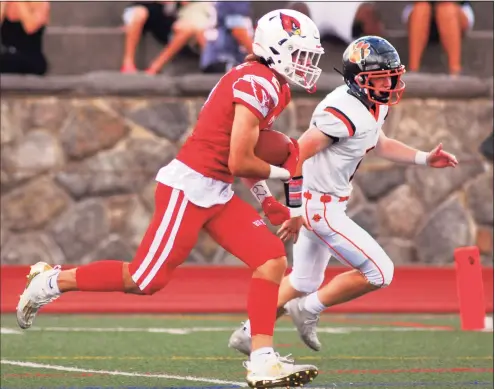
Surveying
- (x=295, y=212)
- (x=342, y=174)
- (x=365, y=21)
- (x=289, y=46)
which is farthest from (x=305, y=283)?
(x=365, y=21)

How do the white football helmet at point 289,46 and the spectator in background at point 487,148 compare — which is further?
the spectator in background at point 487,148

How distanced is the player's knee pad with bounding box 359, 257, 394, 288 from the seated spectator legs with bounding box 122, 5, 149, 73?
18.0ft

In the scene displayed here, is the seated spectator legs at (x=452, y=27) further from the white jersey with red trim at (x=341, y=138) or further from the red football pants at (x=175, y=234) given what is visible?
the red football pants at (x=175, y=234)

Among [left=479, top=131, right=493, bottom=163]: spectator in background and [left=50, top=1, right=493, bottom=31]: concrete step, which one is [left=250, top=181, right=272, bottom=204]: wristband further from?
[left=479, top=131, right=493, bottom=163]: spectator in background

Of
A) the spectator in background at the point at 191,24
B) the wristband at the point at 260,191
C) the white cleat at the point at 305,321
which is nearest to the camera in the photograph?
the wristband at the point at 260,191

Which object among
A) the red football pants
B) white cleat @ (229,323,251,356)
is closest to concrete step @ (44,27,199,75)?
white cleat @ (229,323,251,356)

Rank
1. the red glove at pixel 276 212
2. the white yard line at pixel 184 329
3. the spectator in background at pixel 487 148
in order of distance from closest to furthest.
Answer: the red glove at pixel 276 212, the white yard line at pixel 184 329, the spectator in background at pixel 487 148

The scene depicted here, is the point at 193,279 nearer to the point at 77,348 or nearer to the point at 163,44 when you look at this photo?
the point at 163,44

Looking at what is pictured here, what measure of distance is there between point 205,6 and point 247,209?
6.12 meters

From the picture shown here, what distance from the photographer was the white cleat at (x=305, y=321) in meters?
7.56

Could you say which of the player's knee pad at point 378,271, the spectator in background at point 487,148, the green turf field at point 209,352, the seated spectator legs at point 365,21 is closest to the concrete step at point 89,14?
the seated spectator legs at point 365,21

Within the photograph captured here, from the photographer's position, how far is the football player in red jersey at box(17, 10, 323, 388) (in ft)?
20.0

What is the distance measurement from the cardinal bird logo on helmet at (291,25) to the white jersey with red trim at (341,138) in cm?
93

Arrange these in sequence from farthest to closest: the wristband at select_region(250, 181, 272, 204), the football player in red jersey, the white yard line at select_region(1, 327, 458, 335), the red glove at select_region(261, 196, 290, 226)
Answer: the white yard line at select_region(1, 327, 458, 335) → the wristband at select_region(250, 181, 272, 204) → the red glove at select_region(261, 196, 290, 226) → the football player in red jersey
